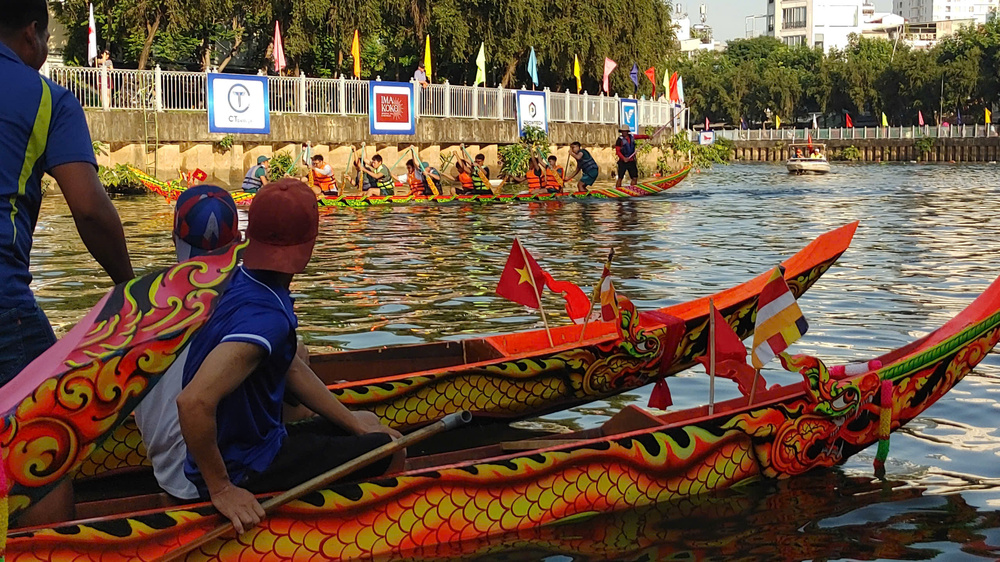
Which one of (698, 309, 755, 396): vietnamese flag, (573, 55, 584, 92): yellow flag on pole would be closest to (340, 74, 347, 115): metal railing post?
(573, 55, 584, 92): yellow flag on pole

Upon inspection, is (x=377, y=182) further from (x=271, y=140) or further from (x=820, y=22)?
(x=820, y=22)

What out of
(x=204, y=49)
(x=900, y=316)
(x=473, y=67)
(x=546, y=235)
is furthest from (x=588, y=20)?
(x=900, y=316)

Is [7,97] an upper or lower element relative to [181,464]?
upper

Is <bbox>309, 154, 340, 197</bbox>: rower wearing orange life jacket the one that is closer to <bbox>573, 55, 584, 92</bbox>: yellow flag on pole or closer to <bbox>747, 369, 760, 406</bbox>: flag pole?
<bbox>573, 55, 584, 92</bbox>: yellow flag on pole

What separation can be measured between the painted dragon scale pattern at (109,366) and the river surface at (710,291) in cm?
158

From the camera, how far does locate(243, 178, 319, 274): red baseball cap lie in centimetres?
378

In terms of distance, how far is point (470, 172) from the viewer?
24.3 metres

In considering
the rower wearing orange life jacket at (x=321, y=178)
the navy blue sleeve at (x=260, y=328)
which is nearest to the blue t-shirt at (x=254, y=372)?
the navy blue sleeve at (x=260, y=328)

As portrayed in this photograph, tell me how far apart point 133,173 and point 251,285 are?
2218cm

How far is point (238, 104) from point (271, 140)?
47.9 inches

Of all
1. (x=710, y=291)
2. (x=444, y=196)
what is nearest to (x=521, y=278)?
(x=710, y=291)

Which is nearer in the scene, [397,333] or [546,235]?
[397,333]

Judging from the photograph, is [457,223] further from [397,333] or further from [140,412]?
[140,412]

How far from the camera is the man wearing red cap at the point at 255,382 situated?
141 inches
